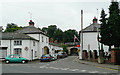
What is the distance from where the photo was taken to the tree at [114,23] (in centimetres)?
2216

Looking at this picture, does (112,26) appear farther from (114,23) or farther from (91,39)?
(91,39)

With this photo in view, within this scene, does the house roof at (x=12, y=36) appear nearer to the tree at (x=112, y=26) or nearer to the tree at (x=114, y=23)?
the tree at (x=112, y=26)

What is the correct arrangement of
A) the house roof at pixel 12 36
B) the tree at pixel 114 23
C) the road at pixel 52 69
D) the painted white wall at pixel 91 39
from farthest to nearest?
1. the painted white wall at pixel 91 39
2. the house roof at pixel 12 36
3. the tree at pixel 114 23
4. the road at pixel 52 69

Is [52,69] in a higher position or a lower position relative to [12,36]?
lower

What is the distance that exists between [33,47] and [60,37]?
68.2 metres

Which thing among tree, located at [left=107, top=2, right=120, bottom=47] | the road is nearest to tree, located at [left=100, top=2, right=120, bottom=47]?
tree, located at [left=107, top=2, right=120, bottom=47]

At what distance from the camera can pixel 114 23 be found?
22328mm

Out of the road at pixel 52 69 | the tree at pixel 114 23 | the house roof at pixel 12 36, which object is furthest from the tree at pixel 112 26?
the house roof at pixel 12 36

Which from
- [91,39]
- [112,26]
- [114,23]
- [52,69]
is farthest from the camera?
[91,39]

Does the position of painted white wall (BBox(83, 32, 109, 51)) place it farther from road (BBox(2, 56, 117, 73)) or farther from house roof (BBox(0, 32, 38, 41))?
road (BBox(2, 56, 117, 73))

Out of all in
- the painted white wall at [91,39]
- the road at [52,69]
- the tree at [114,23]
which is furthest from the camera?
the painted white wall at [91,39]

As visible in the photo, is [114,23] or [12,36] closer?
[114,23]

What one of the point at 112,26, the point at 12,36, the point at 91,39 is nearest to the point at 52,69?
the point at 112,26

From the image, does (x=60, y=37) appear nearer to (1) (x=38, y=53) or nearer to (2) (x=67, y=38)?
(2) (x=67, y=38)
